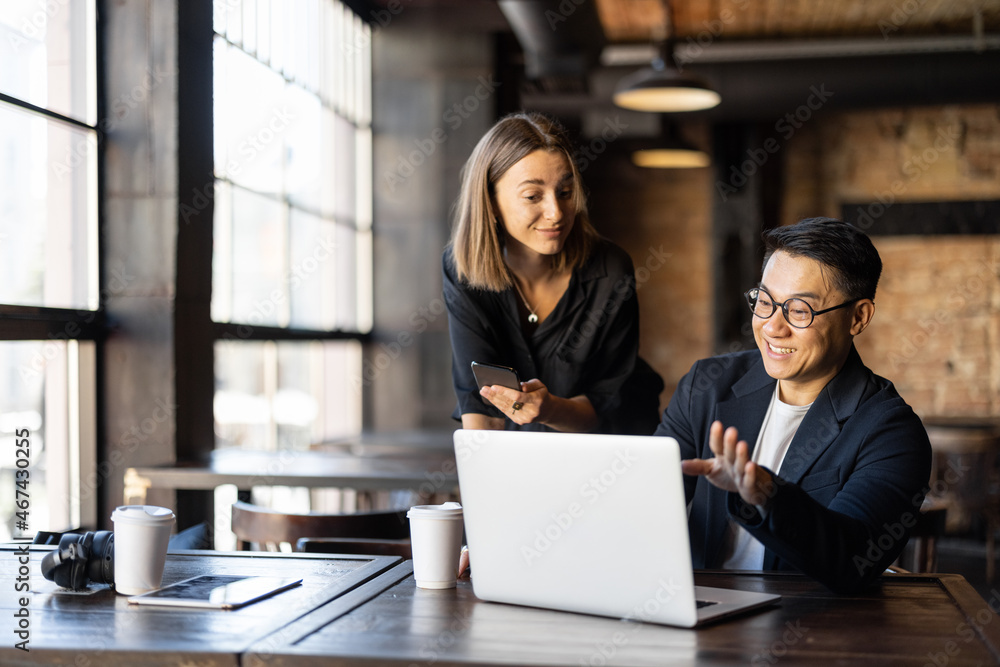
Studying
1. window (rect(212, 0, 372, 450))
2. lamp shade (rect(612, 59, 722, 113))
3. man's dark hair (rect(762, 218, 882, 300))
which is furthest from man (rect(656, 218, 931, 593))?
lamp shade (rect(612, 59, 722, 113))

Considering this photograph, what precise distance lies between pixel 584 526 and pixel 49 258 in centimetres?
252

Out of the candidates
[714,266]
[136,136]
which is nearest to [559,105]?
[714,266]

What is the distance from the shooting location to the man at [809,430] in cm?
145

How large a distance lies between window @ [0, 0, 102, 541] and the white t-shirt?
206cm

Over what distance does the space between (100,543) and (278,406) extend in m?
3.28

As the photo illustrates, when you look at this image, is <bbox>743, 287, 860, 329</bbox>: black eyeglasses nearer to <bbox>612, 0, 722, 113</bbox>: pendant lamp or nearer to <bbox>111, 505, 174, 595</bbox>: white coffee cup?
<bbox>111, 505, 174, 595</bbox>: white coffee cup

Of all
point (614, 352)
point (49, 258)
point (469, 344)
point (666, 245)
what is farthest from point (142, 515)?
point (666, 245)

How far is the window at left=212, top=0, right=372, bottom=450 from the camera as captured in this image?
166 inches

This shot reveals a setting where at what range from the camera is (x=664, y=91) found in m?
4.80

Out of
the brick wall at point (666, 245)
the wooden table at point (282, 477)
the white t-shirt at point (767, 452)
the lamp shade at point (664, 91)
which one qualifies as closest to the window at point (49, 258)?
the wooden table at point (282, 477)

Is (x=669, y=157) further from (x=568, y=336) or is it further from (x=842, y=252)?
(x=842, y=252)

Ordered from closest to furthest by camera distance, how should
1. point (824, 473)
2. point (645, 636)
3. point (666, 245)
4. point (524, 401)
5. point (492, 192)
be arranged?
1. point (645, 636)
2. point (824, 473)
3. point (524, 401)
4. point (492, 192)
5. point (666, 245)

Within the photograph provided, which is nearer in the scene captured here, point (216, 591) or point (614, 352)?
point (216, 591)

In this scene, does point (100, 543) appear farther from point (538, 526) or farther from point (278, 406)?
point (278, 406)
